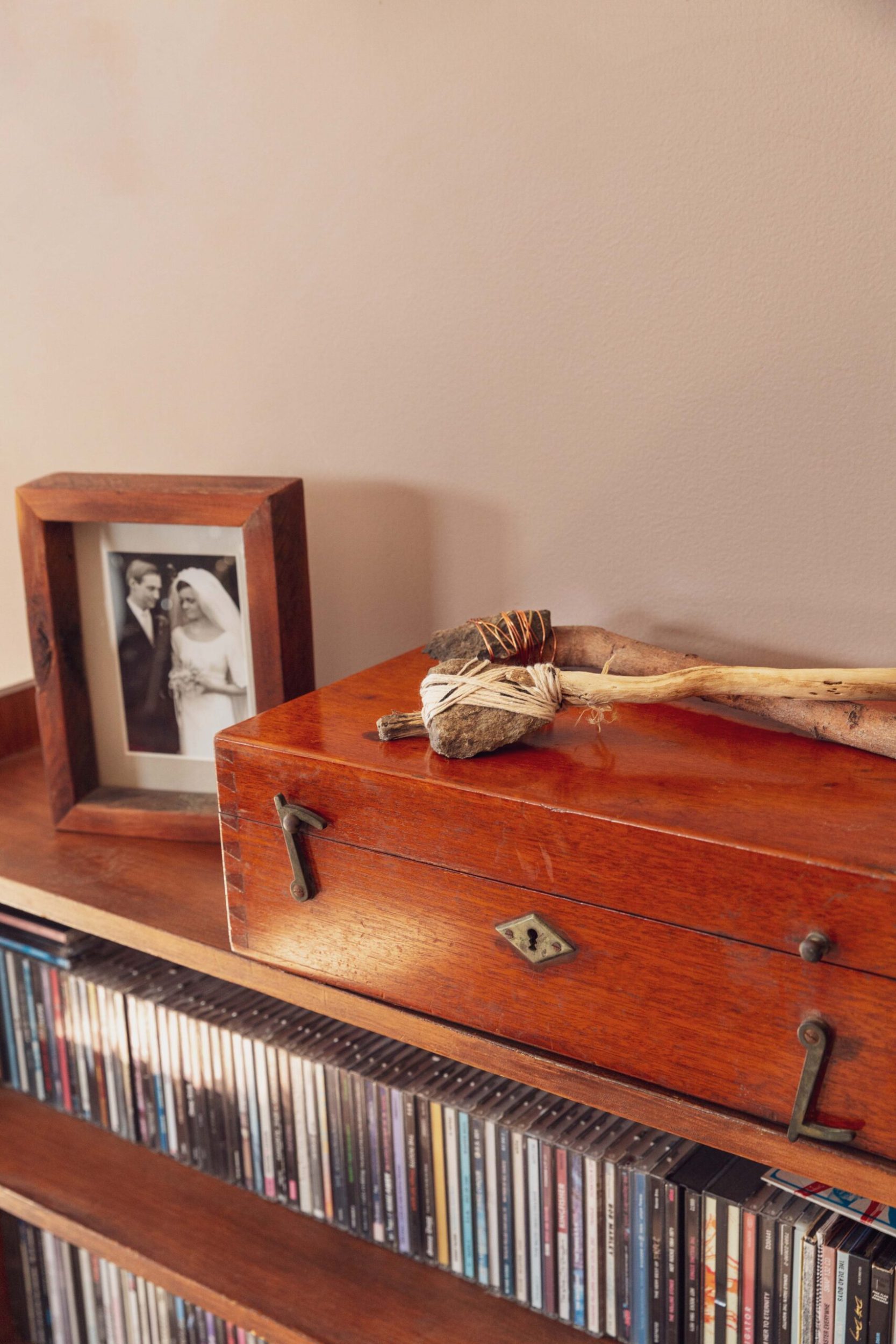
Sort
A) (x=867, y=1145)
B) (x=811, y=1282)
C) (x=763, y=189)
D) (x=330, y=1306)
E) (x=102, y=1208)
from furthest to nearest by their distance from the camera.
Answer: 1. (x=102, y=1208)
2. (x=330, y=1306)
3. (x=763, y=189)
4. (x=811, y=1282)
5. (x=867, y=1145)

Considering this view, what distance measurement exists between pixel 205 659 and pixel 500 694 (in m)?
0.44

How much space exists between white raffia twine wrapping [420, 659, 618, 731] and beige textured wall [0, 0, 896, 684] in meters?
0.25

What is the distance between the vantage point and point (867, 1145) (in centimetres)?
60

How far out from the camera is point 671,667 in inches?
31.3

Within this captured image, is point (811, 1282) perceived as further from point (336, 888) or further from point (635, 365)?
point (635, 365)

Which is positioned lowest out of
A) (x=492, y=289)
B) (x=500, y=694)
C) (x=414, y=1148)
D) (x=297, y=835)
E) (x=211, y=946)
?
(x=414, y=1148)

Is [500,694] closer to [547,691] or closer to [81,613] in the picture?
[547,691]

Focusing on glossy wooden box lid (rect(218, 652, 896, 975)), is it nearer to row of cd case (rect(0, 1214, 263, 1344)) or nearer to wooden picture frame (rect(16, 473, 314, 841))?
wooden picture frame (rect(16, 473, 314, 841))

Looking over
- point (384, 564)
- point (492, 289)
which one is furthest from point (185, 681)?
point (492, 289)

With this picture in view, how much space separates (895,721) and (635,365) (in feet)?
1.24

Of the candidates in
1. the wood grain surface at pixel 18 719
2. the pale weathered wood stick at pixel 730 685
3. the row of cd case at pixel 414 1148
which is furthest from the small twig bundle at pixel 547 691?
the wood grain surface at pixel 18 719

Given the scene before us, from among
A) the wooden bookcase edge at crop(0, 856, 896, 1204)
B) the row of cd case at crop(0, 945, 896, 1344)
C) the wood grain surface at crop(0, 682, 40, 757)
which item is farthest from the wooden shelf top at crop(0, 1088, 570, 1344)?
the wood grain surface at crop(0, 682, 40, 757)

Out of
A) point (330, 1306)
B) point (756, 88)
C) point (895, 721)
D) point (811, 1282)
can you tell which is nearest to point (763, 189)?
point (756, 88)

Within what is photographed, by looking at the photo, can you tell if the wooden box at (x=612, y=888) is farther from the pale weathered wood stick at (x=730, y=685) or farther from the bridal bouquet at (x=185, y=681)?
the bridal bouquet at (x=185, y=681)
